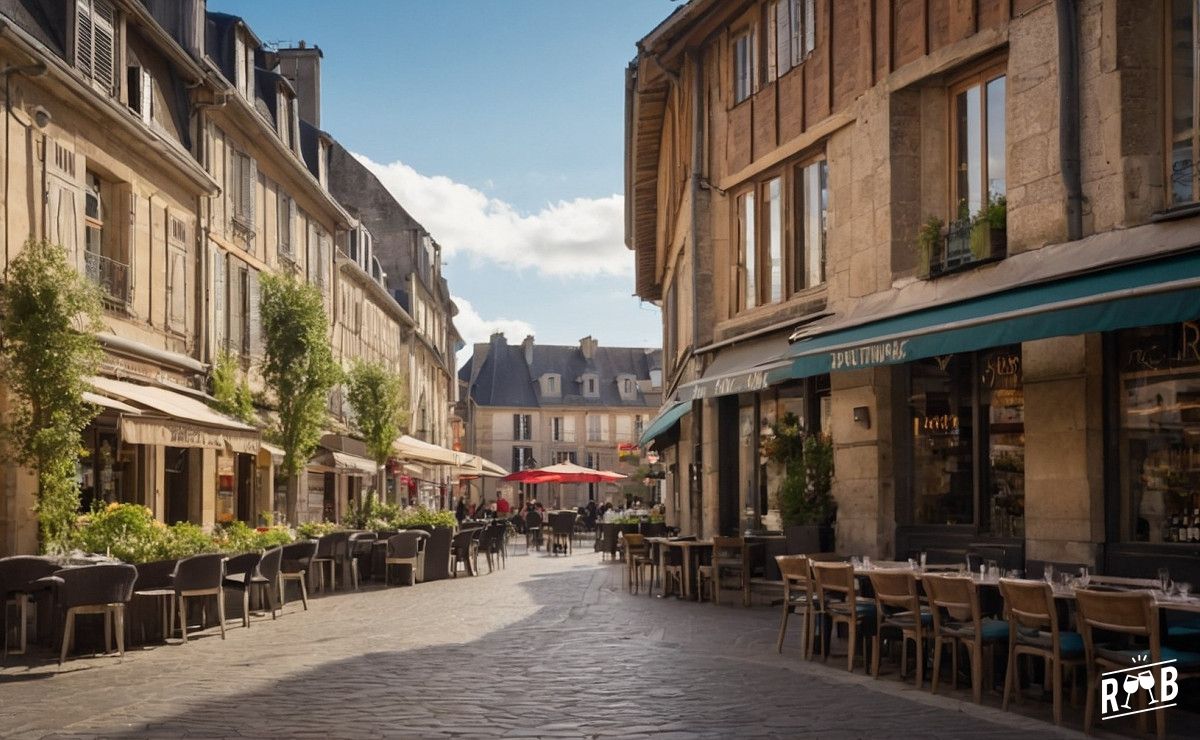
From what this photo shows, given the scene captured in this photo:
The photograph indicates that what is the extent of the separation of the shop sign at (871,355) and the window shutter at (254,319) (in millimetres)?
13400

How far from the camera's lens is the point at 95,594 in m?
10.2

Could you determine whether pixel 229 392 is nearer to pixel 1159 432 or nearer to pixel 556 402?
pixel 1159 432

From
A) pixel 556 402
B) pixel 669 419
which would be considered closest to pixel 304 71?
pixel 669 419

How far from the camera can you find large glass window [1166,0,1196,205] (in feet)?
31.7

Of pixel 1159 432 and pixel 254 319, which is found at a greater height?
pixel 254 319

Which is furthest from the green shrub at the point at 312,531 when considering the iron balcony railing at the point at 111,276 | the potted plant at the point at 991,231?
the potted plant at the point at 991,231

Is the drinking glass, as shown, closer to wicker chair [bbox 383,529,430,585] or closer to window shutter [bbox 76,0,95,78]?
wicker chair [bbox 383,529,430,585]

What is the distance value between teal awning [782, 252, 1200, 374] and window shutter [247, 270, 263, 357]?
13061mm

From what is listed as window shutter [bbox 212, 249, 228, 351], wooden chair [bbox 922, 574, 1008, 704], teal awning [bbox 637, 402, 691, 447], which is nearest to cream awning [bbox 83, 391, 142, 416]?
window shutter [bbox 212, 249, 228, 351]

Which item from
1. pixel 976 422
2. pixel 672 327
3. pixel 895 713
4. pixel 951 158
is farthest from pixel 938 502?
pixel 672 327

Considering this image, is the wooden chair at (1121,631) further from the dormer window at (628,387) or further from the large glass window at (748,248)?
the dormer window at (628,387)

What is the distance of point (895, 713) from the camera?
24.7ft

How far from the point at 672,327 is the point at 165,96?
11.4 m

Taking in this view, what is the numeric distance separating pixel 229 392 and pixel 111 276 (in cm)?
367
